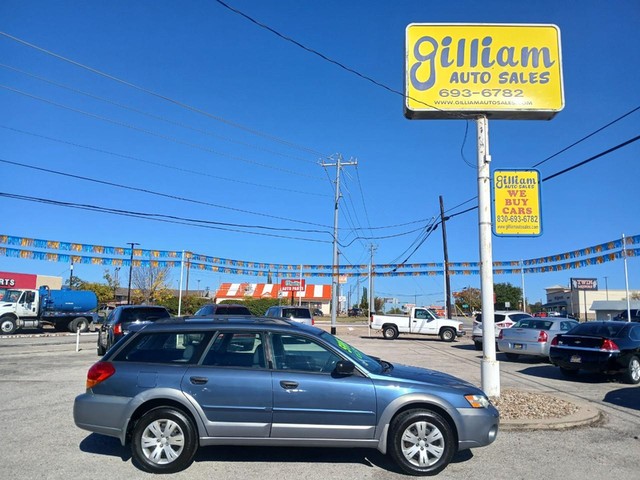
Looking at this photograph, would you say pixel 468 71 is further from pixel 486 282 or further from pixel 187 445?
pixel 187 445

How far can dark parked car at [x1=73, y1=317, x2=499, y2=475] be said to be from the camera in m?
5.27

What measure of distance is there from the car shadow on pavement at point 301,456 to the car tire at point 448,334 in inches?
874

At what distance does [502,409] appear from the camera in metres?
7.75

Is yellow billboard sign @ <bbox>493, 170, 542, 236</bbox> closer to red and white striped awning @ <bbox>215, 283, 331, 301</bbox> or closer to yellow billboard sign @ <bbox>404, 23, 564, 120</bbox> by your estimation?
yellow billboard sign @ <bbox>404, 23, 564, 120</bbox>

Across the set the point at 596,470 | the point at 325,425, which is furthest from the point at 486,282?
the point at 325,425

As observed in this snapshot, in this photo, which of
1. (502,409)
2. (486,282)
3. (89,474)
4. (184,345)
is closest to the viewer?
(89,474)

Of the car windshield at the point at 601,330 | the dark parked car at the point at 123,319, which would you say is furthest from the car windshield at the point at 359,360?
the dark parked car at the point at 123,319

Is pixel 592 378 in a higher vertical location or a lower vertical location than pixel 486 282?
Result: lower

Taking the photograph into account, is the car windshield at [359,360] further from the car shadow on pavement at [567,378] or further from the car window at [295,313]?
the car window at [295,313]

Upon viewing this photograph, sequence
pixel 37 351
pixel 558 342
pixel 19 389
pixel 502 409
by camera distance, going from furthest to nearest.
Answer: pixel 37 351
pixel 558 342
pixel 19 389
pixel 502 409

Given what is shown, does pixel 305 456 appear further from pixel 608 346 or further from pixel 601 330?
pixel 601 330

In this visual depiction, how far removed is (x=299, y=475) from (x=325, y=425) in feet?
1.87

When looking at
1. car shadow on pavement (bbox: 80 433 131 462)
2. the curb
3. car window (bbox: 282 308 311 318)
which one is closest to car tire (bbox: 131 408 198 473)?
car shadow on pavement (bbox: 80 433 131 462)

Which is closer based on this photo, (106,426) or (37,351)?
(106,426)
